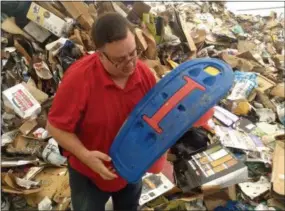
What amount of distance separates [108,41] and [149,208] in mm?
1098

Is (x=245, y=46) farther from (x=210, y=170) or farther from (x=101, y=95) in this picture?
(x=101, y=95)

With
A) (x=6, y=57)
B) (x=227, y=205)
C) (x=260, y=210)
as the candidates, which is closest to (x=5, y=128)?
(x=6, y=57)

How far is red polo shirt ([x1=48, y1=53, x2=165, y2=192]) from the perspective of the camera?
0.99m

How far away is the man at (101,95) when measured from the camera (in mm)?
944

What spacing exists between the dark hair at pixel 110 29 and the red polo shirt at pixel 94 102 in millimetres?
112

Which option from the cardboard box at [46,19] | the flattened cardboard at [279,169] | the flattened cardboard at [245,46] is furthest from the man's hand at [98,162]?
the flattened cardboard at [245,46]

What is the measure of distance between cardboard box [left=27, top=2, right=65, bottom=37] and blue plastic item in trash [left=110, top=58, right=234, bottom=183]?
1824 millimetres

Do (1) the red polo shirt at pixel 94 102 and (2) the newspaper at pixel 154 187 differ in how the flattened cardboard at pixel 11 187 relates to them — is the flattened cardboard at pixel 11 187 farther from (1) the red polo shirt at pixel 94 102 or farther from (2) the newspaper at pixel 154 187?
(1) the red polo shirt at pixel 94 102

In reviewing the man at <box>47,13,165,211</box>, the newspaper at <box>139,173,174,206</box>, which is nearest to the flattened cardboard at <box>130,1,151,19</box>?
the newspaper at <box>139,173,174,206</box>

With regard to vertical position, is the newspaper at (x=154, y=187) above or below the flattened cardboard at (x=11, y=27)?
below

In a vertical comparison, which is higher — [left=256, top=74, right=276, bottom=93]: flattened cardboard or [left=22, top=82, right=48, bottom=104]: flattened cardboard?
[left=22, top=82, right=48, bottom=104]: flattened cardboard

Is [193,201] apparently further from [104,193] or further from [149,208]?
[104,193]

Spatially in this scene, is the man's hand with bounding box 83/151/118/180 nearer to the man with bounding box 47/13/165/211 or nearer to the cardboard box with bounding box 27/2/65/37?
the man with bounding box 47/13/165/211

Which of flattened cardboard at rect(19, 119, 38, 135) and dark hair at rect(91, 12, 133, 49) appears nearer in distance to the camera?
dark hair at rect(91, 12, 133, 49)
